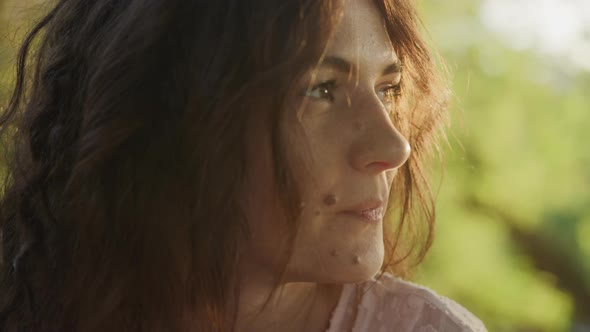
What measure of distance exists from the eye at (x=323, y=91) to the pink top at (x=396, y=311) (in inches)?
15.4

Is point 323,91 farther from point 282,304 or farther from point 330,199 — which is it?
point 282,304

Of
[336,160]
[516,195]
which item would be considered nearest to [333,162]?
[336,160]

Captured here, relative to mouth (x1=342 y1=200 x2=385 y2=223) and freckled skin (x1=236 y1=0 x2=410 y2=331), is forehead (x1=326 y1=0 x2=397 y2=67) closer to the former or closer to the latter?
freckled skin (x1=236 y1=0 x2=410 y2=331)

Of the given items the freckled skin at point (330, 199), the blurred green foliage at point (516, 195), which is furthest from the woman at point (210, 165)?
the blurred green foliage at point (516, 195)

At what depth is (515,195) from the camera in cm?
207

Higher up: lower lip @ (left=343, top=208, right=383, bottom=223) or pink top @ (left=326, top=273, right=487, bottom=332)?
lower lip @ (left=343, top=208, right=383, bottom=223)

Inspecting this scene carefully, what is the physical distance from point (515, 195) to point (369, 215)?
3.96 ft

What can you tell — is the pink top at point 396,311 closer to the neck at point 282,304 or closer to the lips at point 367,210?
the neck at point 282,304

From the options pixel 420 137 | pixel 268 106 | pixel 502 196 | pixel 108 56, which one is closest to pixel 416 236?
pixel 420 137

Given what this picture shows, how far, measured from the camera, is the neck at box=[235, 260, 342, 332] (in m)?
1.07

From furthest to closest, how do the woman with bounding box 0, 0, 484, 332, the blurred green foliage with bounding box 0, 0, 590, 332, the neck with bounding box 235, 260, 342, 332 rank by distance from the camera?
1. the blurred green foliage with bounding box 0, 0, 590, 332
2. the neck with bounding box 235, 260, 342, 332
3. the woman with bounding box 0, 0, 484, 332

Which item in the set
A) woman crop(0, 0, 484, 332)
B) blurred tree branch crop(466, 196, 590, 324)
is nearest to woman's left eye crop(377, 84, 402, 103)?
woman crop(0, 0, 484, 332)

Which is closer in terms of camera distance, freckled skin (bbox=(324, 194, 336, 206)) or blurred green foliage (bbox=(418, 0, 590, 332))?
freckled skin (bbox=(324, 194, 336, 206))

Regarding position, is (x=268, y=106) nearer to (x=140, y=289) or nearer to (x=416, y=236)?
(x=140, y=289)
